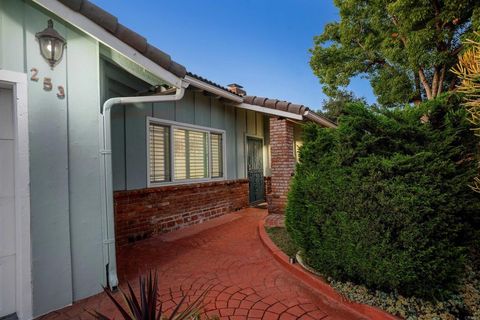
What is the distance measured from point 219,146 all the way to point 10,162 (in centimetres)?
556

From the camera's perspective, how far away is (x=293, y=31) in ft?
55.0

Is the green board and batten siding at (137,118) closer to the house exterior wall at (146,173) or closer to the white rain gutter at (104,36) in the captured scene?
the house exterior wall at (146,173)

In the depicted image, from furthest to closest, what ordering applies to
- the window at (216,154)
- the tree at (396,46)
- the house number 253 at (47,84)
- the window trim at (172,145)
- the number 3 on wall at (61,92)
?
1. the tree at (396,46)
2. the window at (216,154)
3. the window trim at (172,145)
4. the number 3 on wall at (61,92)
5. the house number 253 at (47,84)

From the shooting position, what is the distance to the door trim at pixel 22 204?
8.41ft

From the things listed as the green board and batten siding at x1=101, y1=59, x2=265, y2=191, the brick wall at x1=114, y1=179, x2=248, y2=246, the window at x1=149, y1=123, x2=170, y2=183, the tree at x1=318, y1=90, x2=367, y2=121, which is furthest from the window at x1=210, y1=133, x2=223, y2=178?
the tree at x1=318, y1=90, x2=367, y2=121

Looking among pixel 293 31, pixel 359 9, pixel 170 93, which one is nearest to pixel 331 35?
pixel 359 9

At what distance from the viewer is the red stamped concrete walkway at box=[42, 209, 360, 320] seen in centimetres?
276

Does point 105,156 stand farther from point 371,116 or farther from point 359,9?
point 359,9

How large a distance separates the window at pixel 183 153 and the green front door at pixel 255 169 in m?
1.71

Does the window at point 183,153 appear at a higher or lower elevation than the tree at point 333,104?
lower

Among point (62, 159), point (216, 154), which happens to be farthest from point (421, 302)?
point (216, 154)

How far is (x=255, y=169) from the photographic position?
964cm

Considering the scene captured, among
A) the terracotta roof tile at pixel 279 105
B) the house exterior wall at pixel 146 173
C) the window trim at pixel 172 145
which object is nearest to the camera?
the house exterior wall at pixel 146 173

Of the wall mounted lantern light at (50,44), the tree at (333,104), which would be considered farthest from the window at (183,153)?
the tree at (333,104)
